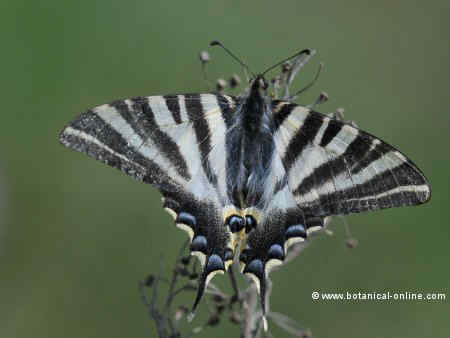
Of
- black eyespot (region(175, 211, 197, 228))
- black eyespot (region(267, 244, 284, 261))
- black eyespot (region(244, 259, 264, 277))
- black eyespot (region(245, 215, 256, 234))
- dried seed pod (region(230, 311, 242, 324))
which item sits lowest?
dried seed pod (region(230, 311, 242, 324))

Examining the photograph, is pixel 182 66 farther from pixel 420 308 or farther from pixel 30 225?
pixel 420 308

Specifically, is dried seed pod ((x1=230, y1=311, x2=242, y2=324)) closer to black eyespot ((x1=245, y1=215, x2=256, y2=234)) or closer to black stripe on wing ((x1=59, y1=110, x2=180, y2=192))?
black eyespot ((x1=245, y1=215, x2=256, y2=234))

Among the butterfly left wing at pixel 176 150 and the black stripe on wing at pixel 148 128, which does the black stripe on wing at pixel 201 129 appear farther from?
the black stripe on wing at pixel 148 128

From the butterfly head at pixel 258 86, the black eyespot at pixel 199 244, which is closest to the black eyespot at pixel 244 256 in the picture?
the black eyespot at pixel 199 244

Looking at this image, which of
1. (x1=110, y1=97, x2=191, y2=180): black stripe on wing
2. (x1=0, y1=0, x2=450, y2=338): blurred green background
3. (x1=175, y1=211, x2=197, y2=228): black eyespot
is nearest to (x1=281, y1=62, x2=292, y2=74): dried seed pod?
(x1=110, y1=97, x2=191, y2=180): black stripe on wing

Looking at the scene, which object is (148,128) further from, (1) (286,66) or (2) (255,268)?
(2) (255,268)

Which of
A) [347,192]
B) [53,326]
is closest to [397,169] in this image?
[347,192]

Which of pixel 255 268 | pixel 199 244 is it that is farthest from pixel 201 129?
pixel 255 268
